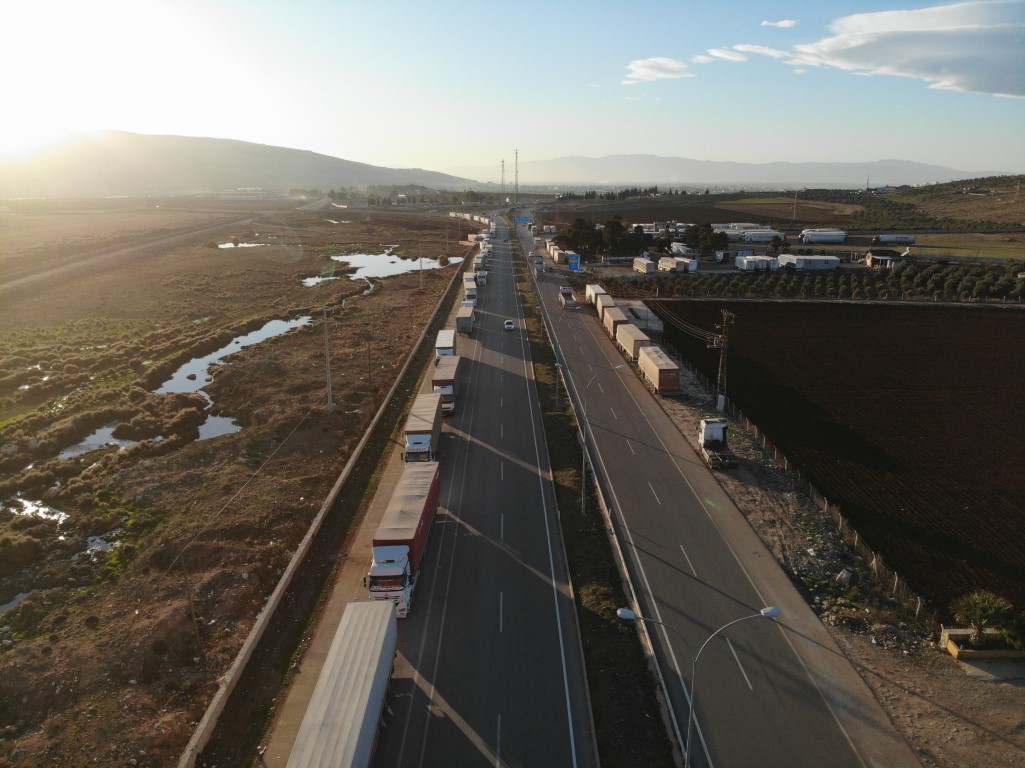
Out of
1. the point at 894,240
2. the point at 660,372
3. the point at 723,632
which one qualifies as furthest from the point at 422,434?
the point at 894,240

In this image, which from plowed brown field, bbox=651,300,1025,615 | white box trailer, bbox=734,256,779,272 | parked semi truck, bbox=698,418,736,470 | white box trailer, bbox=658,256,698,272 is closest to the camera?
plowed brown field, bbox=651,300,1025,615

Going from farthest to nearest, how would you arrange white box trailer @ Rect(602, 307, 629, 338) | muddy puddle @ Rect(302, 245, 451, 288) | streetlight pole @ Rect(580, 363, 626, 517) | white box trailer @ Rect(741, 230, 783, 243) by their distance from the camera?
white box trailer @ Rect(741, 230, 783, 243) < muddy puddle @ Rect(302, 245, 451, 288) < white box trailer @ Rect(602, 307, 629, 338) < streetlight pole @ Rect(580, 363, 626, 517)

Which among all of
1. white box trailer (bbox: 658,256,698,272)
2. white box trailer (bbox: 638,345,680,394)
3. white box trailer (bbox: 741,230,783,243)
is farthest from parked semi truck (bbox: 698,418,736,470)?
white box trailer (bbox: 741,230,783,243)

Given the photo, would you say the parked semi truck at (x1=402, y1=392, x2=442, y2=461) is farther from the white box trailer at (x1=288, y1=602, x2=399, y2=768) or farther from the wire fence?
the wire fence

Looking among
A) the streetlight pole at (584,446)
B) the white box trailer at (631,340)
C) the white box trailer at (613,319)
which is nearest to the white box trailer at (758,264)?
the white box trailer at (613,319)

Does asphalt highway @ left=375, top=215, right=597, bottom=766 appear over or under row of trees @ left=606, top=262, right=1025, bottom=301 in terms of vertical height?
under

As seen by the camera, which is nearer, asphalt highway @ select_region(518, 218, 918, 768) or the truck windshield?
asphalt highway @ select_region(518, 218, 918, 768)

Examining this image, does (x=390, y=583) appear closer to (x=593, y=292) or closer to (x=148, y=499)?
(x=148, y=499)
